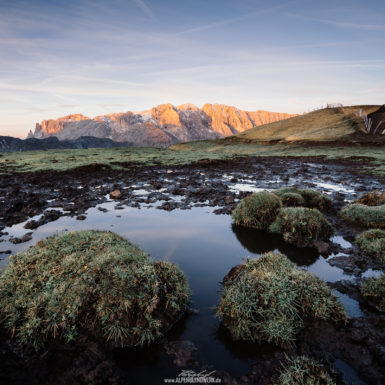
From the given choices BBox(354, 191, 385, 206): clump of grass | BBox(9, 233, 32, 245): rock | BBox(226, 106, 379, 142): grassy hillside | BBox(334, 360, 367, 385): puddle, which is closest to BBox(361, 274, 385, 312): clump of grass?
BBox(334, 360, 367, 385): puddle

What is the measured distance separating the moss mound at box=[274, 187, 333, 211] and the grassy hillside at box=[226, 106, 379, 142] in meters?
93.7

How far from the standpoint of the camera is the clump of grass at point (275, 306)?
5.52m

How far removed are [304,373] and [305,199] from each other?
44.7 feet

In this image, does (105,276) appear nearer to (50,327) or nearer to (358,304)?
(50,327)

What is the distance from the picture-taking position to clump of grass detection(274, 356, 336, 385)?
165 inches

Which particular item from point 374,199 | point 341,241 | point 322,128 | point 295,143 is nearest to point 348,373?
point 341,241

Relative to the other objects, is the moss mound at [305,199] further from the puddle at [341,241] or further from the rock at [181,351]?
the rock at [181,351]

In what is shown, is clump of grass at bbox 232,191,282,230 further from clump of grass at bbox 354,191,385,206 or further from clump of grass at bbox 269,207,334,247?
clump of grass at bbox 354,191,385,206

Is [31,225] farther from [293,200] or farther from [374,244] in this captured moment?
[374,244]

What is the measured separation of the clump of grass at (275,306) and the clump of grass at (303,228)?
4.72 m

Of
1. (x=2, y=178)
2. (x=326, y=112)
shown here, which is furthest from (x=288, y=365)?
(x=326, y=112)

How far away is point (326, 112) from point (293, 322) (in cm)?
17276

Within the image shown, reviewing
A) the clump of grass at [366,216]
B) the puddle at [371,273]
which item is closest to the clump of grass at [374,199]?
the clump of grass at [366,216]

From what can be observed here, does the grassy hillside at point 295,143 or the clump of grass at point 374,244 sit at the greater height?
the grassy hillside at point 295,143
